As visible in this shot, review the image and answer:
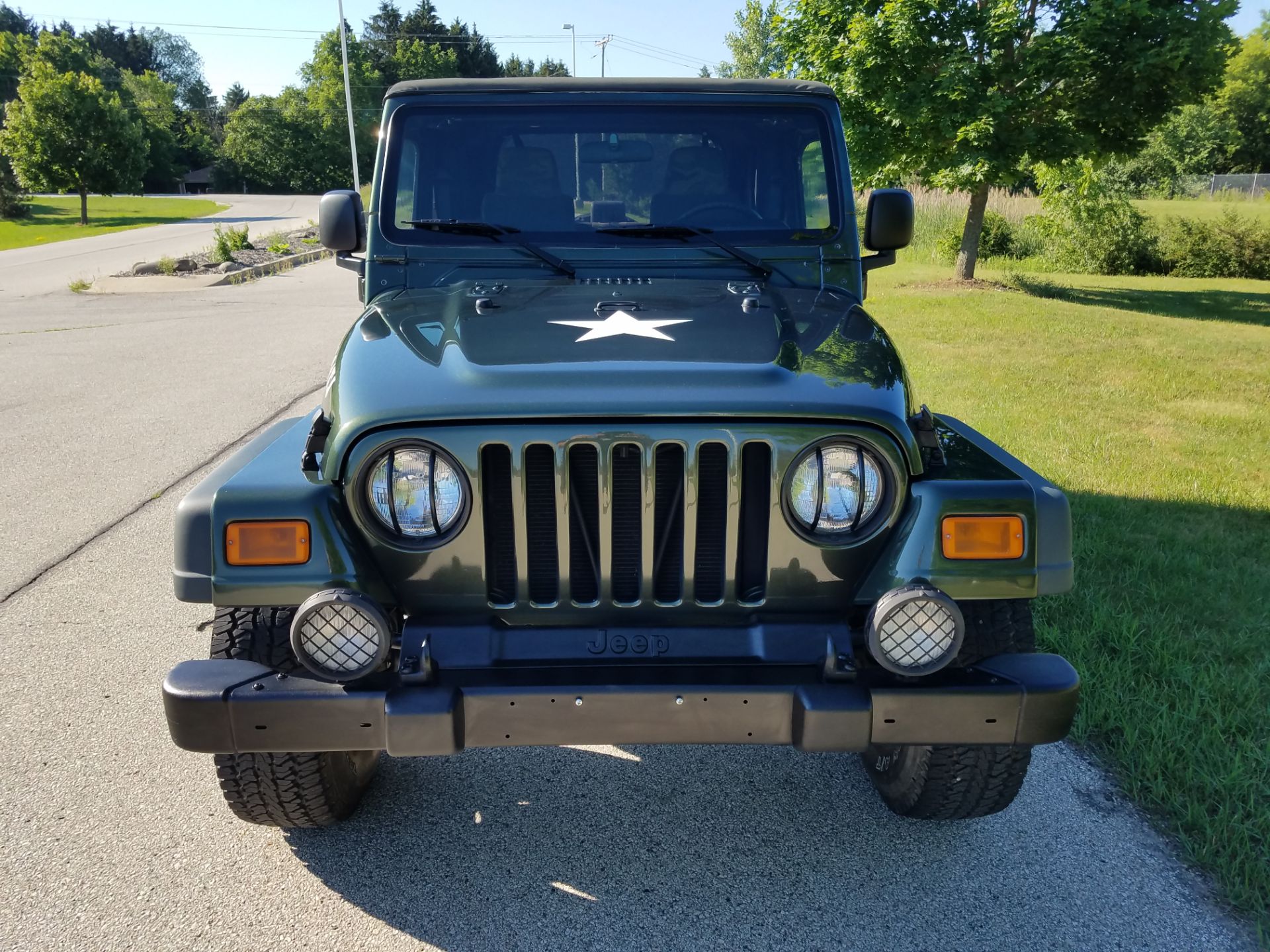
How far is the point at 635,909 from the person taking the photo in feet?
8.42

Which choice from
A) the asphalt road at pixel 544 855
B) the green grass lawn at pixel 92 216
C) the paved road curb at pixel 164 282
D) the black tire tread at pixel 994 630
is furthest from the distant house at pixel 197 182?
the black tire tread at pixel 994 630

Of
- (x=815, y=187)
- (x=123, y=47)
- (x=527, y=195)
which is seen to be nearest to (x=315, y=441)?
(x=527, y=195)

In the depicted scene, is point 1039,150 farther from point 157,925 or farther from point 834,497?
point 157,925

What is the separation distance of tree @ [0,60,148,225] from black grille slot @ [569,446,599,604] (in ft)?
131

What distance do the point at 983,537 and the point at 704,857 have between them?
1.23m

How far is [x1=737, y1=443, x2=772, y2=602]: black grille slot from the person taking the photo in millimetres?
2283

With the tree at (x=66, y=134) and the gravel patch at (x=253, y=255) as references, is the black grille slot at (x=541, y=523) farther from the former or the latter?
the tree at (x=66, y=134)

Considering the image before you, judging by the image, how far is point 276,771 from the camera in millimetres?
2557

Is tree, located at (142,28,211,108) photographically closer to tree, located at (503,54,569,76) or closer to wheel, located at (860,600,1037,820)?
tree, located at (503,54,569,76)

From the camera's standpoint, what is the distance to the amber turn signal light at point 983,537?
2.25 metres

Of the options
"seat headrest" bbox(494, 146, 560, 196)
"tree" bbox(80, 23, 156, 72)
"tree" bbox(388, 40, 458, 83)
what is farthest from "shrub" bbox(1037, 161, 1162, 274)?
"tree" bbox(80, 23, 156, 72)

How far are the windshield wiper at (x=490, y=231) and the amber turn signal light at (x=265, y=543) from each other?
1.35m

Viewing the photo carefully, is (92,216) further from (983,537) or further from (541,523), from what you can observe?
(983,537)

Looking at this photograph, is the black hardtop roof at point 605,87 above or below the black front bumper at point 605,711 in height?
above
